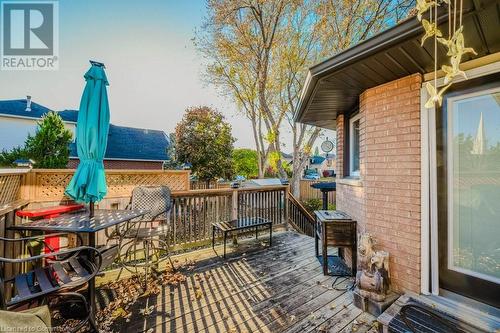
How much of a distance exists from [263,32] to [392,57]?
324 inches

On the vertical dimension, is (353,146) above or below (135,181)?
above

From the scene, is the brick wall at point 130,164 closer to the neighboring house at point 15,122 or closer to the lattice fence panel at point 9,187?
the neighboring house at point 15,122

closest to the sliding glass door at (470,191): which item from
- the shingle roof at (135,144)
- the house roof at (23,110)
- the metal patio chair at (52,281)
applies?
the metal patio chair at (52,281)

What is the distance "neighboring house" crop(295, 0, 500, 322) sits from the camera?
2.12m

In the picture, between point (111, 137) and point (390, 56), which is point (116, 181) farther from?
point (111, 137)

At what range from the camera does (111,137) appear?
1894cm

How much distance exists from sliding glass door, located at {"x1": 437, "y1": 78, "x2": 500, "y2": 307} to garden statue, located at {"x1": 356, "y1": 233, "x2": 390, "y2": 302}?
21.8 inches

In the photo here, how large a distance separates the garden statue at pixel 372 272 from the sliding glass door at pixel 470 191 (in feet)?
1.81

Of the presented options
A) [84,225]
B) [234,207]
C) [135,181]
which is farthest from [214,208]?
[84,225]

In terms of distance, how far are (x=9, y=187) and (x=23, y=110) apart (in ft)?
63.0

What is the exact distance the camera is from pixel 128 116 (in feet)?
68.6

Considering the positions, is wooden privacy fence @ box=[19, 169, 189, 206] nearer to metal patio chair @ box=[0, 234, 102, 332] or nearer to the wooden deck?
metal patio chair @ box=[0, 234, 102, 332]

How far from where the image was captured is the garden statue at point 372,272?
256cm

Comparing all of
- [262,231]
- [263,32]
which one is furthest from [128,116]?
[262,231]
